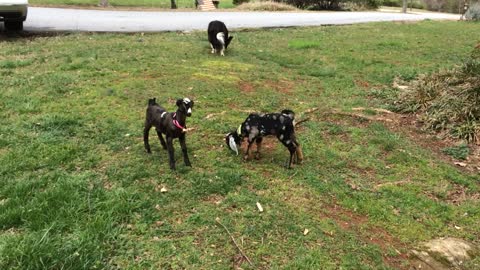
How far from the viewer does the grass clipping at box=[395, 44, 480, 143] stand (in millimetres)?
6980

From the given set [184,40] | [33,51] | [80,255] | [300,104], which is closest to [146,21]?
[184,40]

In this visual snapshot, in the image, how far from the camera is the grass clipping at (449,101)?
698 cm

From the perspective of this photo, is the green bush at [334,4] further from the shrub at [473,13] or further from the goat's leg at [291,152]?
the goat's leg at [291,152]

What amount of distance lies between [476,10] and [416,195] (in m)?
21.4

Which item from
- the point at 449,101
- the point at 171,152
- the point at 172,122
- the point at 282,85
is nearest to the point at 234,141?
the point at 171,152

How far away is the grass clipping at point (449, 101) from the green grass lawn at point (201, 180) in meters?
0.81

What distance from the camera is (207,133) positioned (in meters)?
6.25

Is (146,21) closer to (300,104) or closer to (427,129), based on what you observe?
(300,104)

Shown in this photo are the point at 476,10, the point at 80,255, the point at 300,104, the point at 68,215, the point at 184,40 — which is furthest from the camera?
the point at 476,10

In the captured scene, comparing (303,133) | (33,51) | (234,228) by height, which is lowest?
(234,228)

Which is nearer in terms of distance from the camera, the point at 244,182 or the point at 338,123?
the point at 244,182

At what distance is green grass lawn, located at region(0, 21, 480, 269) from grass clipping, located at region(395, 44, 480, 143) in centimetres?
81

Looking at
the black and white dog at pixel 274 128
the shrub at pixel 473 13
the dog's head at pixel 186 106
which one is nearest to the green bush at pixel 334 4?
the shrub at pixel 473 13

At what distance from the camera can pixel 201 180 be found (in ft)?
16.0
